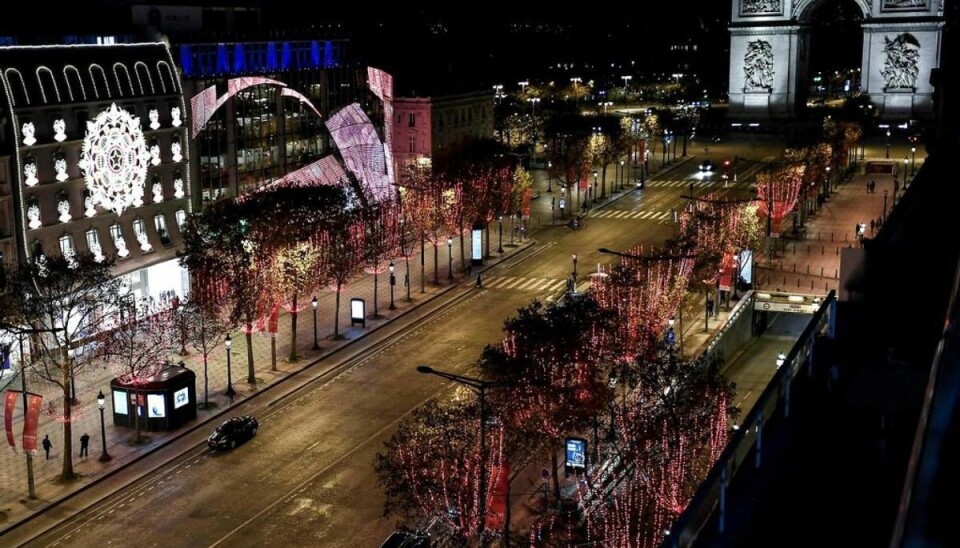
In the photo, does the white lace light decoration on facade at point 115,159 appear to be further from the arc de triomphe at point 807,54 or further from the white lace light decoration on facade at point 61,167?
the arc de triomphe at point 807,54

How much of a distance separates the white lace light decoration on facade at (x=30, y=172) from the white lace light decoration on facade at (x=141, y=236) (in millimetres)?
8940

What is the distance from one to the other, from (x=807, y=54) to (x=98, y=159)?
11556 centimetres

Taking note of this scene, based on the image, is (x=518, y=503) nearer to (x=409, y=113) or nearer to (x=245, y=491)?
(x=245, y=491)

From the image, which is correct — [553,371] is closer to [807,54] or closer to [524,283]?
[524,283]

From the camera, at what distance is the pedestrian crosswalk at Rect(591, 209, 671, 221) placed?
109812mm

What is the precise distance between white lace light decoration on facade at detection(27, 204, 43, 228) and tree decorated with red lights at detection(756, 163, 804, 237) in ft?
179

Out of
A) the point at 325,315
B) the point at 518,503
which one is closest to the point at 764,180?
the point at 325,315

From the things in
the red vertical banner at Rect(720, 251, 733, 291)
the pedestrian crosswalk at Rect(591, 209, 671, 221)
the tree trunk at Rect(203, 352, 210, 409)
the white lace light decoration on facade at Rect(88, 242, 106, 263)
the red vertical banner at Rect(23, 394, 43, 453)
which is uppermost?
the white lace light decoration on facade at Rect(88, 242, 106, 263)

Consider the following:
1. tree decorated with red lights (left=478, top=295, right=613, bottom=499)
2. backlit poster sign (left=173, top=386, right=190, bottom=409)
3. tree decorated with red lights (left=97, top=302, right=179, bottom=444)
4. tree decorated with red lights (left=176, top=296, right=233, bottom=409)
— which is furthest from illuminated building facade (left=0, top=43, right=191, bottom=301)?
tree decorated with red lights (left=478, top=295, right=613, bottom=499)

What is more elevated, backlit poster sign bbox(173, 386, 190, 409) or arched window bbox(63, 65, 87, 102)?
arched window bbox(63, 65, 87, 102)

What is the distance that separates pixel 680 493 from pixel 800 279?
4671cm

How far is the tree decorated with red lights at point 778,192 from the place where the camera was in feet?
308

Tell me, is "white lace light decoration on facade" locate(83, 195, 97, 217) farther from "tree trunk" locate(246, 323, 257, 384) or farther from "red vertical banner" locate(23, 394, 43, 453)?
"red vertical banner" locate(23, 394, 43, 453)

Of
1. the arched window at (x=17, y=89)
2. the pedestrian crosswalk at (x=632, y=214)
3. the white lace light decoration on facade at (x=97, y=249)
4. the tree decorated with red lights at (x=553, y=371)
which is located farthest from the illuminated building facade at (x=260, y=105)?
the tree decorated with red lights at (x=553, y=371)
